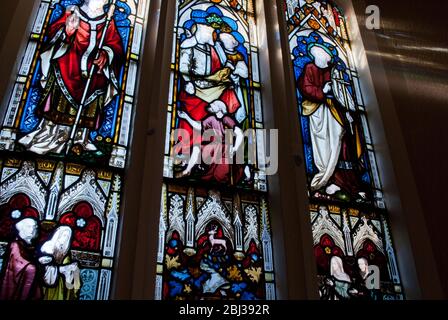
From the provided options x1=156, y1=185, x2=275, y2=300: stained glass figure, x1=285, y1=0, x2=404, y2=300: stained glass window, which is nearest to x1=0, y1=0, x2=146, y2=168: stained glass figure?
x1=156, y1=185, x2=275, y2=300: stained glass figure

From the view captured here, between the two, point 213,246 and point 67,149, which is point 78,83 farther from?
point 213,246

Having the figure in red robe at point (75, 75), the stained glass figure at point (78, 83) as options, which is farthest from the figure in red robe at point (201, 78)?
the figure in red robe at point (75, 75)

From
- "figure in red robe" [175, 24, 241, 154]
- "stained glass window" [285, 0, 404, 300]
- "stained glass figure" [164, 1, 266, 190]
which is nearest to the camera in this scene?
"stained glass window" [285, 0, 404, 300]

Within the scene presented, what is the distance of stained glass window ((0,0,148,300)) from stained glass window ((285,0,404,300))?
5.24ft

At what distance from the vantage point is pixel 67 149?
3.94 metres

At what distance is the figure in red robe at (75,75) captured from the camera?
401 cm

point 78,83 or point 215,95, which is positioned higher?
point 215,95

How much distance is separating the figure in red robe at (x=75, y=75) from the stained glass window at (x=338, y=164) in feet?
5.76

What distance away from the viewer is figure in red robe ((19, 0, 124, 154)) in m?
4.01

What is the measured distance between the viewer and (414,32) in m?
5.11

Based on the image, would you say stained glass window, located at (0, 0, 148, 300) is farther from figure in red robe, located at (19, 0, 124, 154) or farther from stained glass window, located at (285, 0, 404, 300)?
stained glass window, located at (285, 0, 404, 300)

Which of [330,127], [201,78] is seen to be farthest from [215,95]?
[330,127]

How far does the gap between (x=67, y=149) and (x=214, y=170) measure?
44.5 inches
